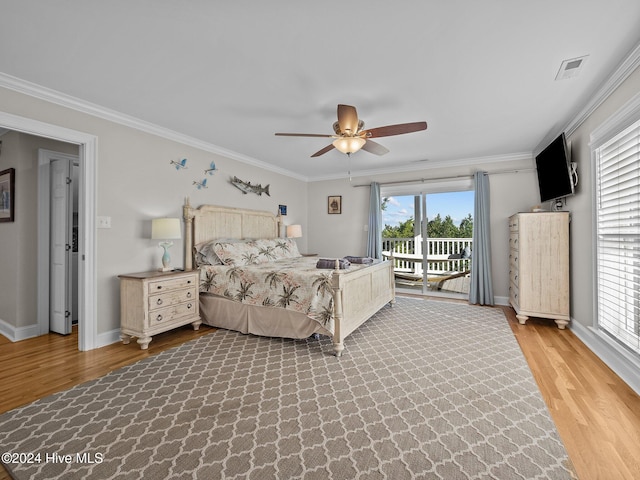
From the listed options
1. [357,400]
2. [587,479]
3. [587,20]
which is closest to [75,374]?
[357,400]

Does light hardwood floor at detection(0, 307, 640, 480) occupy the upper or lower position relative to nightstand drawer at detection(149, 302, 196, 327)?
lower

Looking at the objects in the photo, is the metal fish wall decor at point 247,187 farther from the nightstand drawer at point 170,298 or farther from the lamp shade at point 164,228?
the nightstand drawer at point 170,298

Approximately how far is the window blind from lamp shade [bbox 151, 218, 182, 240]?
4245 mm

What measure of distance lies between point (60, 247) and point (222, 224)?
189 cm

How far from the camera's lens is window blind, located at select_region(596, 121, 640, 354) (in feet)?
7.61

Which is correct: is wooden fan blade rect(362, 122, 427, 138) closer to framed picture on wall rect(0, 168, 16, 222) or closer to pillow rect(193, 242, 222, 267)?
pillow rect(193, 242, 222, 267)

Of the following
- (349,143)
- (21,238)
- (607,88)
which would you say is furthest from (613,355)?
(21,238)

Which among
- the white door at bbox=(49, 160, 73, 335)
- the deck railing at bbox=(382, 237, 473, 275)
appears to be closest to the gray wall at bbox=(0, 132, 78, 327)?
the white door at bbox=(49, 160, 73, 335)

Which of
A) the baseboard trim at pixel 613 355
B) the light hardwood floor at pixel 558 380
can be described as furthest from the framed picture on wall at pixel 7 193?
the baseboard trim at pixel 613 355

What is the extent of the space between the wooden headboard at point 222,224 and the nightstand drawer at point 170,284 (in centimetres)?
44

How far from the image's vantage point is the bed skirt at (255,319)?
3111mm

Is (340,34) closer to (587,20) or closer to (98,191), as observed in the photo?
(587,20)

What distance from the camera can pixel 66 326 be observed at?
11.4ft

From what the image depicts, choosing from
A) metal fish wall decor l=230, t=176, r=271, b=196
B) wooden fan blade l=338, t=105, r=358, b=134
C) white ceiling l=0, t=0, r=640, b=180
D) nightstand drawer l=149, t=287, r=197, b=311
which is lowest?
nightstand drawer l=149, t=287, r=197, b=311
